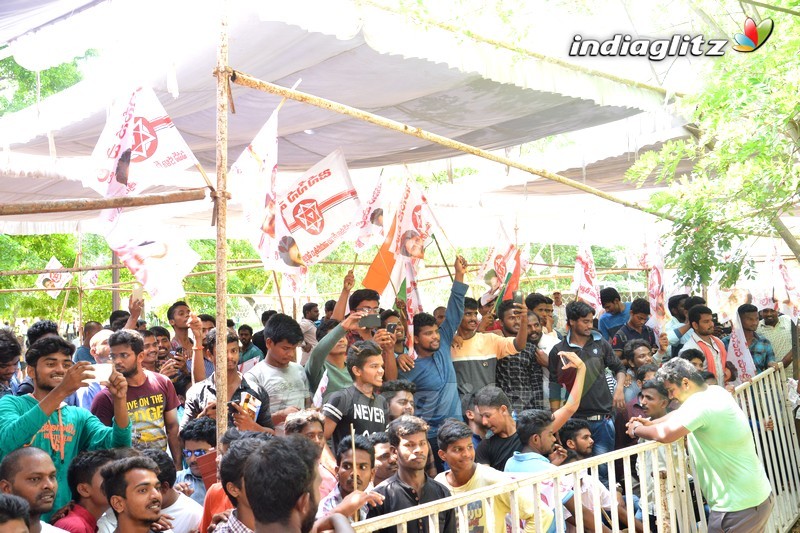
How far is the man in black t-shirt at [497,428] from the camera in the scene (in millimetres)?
5805

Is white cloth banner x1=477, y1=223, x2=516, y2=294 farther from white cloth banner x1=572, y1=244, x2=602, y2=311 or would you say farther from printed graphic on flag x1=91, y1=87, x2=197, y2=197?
printed graphic on flag x1=91, y1=87, x2=197, y2=197

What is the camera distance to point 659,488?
234 inches

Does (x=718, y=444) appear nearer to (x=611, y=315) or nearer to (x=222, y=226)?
(x=222, y=226)

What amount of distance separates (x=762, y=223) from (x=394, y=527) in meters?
4.82

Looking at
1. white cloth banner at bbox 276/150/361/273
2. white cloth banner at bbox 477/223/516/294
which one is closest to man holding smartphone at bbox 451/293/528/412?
white cloth banner at bbox 477/223/516/294

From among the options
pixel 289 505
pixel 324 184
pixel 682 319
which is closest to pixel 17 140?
pixel 324 184

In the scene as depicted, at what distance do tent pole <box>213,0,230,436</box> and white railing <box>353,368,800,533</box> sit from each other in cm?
129

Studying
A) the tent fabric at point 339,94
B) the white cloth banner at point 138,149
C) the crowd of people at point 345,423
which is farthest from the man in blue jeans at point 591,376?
the white cloth banner at point 138,149

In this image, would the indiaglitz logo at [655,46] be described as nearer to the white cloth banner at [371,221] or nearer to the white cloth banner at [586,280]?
the white cloth banner at [371,221]

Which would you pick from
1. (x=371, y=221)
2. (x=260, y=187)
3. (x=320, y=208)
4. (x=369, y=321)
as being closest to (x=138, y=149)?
(x=260, y=187)

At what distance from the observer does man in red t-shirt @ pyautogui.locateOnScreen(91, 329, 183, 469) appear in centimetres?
546

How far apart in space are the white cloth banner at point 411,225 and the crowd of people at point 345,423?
0.52 metres

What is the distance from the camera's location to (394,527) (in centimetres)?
416

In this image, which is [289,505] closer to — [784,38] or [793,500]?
[784,38]
